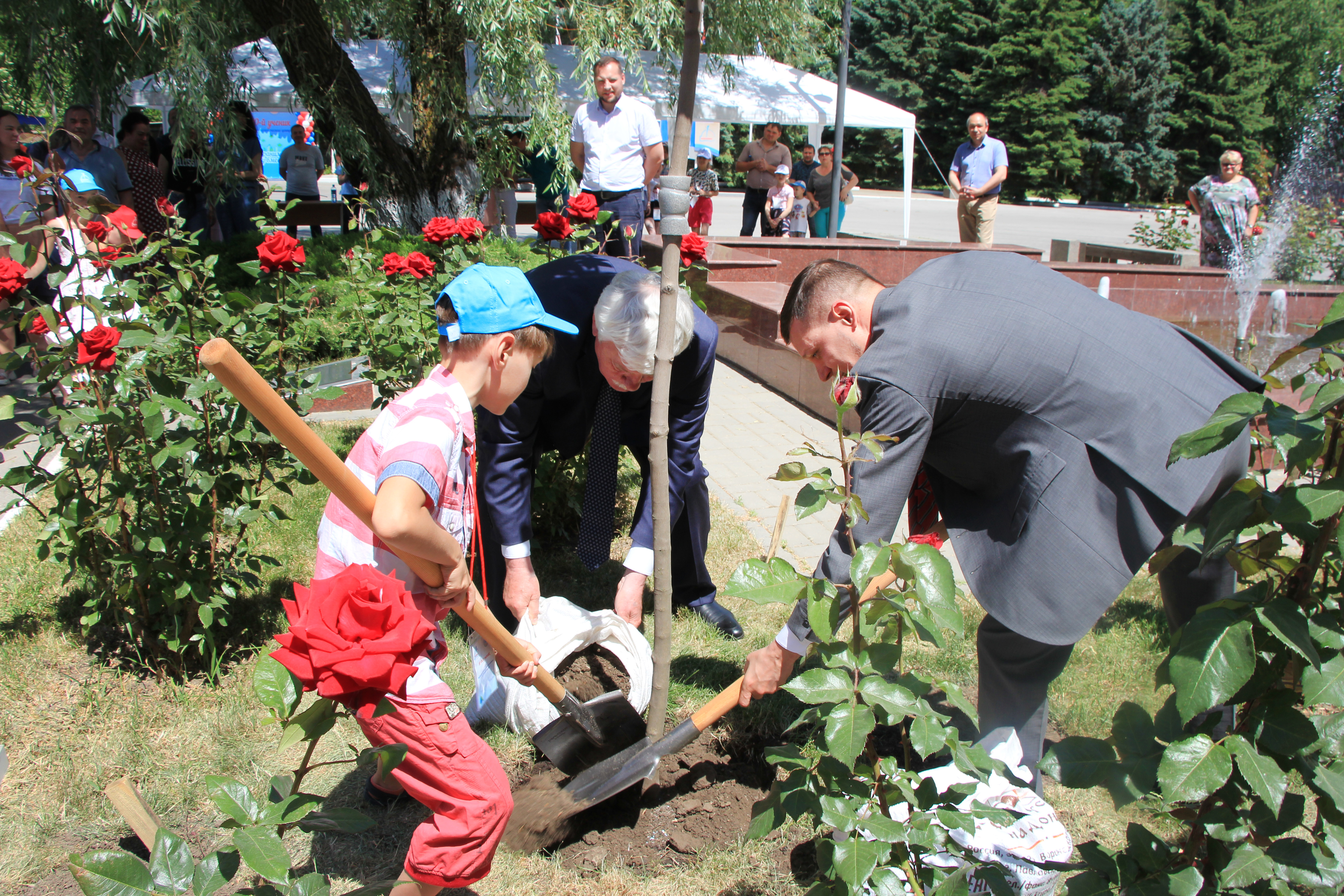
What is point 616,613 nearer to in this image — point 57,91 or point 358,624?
point 358,624

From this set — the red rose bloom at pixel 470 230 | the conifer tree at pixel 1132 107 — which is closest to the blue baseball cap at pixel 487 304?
the red rose bloom at pixel 470 230

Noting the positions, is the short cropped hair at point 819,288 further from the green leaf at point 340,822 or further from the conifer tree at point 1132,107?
the conifer tree at point 1132,107

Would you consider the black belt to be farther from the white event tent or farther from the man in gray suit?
the man in gray suit

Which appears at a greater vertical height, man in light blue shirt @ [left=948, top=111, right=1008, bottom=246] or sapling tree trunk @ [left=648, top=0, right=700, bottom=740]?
man in light blue shirt @ [left=948, top=111, right=1008, bottom=246]

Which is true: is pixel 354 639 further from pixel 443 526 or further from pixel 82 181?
pixel 82 181

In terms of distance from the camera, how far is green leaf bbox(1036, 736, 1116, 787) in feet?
4.07

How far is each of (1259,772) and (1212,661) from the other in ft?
0.52

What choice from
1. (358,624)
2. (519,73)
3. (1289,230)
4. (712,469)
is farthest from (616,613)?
(1289,230)

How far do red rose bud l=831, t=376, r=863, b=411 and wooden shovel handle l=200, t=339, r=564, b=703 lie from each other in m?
0.88

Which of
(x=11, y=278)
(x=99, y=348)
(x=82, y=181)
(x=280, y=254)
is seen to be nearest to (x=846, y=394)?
(x=99, y=348)

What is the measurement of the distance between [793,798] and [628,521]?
285cm

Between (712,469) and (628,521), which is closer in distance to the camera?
(628,521)

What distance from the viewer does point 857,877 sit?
1.33m

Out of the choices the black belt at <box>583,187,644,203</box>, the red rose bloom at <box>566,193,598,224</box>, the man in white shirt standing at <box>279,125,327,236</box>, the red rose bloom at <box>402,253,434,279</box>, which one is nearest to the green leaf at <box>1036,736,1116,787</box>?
the red rose bloom at <box>402,253,434,279</box>
